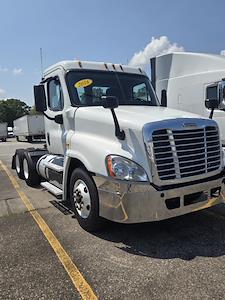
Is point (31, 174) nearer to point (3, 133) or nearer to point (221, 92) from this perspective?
point (221, 92)

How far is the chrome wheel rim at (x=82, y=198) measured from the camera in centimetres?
487

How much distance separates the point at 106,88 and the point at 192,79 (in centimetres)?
495

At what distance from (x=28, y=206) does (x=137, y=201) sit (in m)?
3.12

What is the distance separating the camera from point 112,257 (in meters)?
4.15

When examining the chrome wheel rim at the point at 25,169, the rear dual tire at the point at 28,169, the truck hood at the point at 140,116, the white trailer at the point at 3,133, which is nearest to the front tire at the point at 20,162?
the rear dual tire at the point at 28,169

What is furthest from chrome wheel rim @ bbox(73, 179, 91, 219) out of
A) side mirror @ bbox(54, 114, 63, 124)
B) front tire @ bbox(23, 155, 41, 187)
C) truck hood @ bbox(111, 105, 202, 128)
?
front tire @ bbox(23, 155, 41, 187)

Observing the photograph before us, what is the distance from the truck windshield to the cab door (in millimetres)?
331

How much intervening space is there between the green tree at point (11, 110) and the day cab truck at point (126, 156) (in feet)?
342

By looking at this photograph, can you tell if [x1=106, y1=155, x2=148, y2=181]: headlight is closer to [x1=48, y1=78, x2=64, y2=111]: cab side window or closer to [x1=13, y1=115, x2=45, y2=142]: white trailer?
[x1=48, y1=78, x2=64, y2=111]: cab side window

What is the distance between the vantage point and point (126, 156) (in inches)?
170

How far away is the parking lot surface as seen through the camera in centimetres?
340

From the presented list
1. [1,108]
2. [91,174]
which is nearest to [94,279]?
[91,174]

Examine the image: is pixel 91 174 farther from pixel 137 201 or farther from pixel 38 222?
pixel 38 222

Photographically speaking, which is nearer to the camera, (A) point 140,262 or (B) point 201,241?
(A) point 140,262
